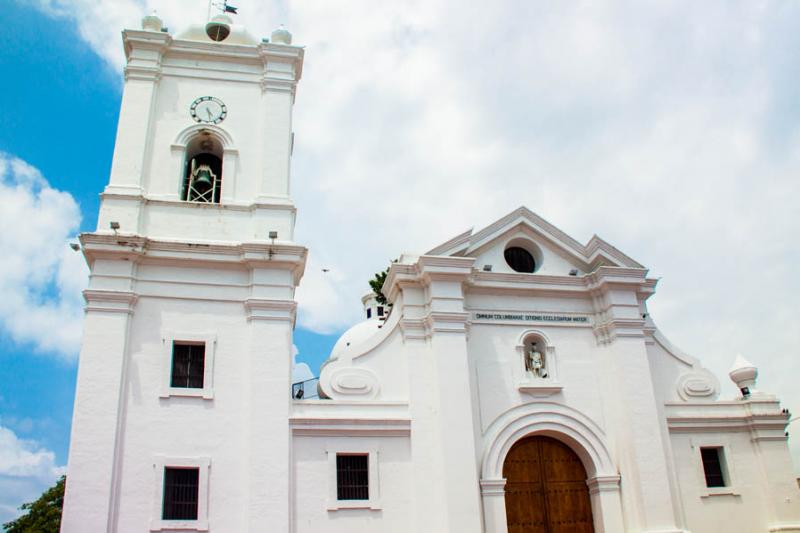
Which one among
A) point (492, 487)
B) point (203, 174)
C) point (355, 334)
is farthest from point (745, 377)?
point (355, 334)

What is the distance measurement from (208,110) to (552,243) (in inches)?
352

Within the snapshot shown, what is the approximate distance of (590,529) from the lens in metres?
15.7

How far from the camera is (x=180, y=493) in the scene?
1379 centimetres

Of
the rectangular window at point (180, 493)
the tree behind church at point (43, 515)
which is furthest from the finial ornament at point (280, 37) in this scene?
the tree behind church at point (43, 515)

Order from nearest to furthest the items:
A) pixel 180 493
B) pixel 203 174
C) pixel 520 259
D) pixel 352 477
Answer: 1. pixel 180 493
2. pixel 352 477
3. pixel 203 174
4. pixel 520 259

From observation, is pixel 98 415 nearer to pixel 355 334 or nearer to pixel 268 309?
pixel 268 309

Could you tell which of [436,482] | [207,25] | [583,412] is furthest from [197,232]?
[583,412]

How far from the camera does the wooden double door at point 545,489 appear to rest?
15.4 meters

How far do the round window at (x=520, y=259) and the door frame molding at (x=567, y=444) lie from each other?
342cm

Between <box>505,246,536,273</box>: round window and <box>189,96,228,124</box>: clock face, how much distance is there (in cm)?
772

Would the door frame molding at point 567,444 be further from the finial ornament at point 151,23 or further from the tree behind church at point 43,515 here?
the tree behind church at point 43,515

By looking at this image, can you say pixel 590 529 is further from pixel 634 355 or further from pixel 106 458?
pixel 106 458

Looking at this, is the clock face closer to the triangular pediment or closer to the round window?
the triangular pediment

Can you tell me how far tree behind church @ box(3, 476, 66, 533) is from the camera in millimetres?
32938
